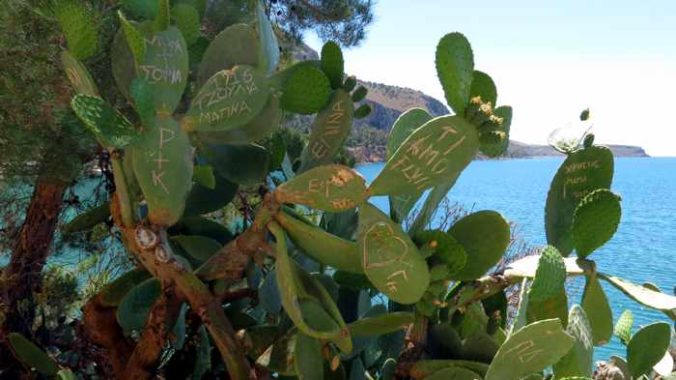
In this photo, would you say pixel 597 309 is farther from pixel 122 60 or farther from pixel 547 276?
pixel 122 60

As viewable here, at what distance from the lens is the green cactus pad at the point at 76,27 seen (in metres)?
1.01

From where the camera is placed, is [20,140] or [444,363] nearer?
[444,363]

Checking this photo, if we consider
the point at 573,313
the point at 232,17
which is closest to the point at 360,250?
the point at 573,313

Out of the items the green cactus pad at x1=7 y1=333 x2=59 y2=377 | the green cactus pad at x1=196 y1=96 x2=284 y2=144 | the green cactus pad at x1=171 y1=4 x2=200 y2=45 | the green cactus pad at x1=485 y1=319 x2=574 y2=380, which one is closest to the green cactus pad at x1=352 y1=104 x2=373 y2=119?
the green cactus pad at x1=196 y1=96 x2=284 y2=144

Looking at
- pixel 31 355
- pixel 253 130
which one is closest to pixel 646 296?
pixel 253 130

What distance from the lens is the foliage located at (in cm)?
86

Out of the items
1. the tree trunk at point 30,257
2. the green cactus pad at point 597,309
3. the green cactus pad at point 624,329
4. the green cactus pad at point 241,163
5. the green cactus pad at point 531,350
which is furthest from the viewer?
the tree trunk at point 30,257

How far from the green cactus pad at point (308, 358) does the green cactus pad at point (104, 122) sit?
0.35m

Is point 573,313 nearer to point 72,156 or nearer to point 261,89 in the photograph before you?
point 261,89

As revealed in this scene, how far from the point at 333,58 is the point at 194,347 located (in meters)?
0.62

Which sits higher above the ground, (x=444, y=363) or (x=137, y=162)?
(x=137, y=162)

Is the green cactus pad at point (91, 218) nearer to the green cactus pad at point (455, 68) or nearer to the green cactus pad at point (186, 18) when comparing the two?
the green cactus pad at point (186, 18)

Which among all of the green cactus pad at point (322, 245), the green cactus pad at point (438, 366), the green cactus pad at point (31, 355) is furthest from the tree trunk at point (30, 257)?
the green cactus pad at point (438, 366)

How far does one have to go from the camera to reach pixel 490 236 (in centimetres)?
97
